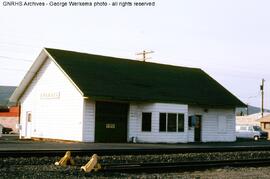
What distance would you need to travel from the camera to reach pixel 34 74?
114ft

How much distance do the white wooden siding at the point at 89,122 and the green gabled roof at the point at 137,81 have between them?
918mm

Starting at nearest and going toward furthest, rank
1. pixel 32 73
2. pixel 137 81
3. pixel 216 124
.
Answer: pixel 137 81
pixel 32 73
pixel 216 124

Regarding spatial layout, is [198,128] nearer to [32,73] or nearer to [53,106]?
[53,106]

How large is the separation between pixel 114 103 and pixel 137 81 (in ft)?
13.1

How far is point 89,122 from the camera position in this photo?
2939 centimetres

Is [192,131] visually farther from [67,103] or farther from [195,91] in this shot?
[67,103]

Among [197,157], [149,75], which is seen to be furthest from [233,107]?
[197,157]

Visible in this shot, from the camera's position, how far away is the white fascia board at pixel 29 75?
33.3 meters

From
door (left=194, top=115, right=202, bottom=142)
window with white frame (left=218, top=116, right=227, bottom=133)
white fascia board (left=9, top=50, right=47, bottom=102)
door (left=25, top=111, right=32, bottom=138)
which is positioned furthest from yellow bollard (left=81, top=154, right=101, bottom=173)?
window with white frame (left=218, top=116, right=227, bottom=133)

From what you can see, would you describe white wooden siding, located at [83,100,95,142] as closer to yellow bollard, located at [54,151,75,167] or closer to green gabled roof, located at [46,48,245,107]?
green gabled roof, located at [46,48,245,107]

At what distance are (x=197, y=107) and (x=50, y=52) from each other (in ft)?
36.6

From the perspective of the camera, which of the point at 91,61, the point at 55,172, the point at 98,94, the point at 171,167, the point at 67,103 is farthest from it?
the point at 91,61

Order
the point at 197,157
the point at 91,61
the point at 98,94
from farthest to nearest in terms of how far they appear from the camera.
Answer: the point at 91,61 < the point at 98,94 < the point at 197,157

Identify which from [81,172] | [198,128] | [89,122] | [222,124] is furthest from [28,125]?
[81,172]
